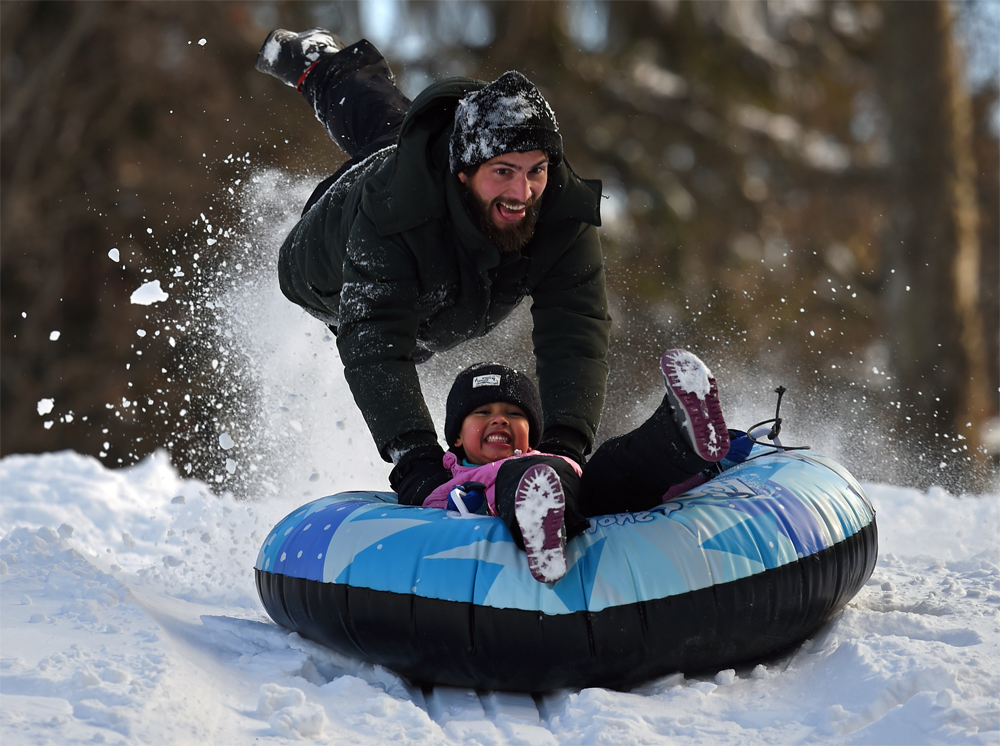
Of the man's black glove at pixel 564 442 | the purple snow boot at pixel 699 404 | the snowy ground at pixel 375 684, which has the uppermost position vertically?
the purple snow boot at pixel 699 404

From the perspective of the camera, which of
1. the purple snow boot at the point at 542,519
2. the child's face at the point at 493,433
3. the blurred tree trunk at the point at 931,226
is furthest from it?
the blurred tree trunk at the point at 931,226

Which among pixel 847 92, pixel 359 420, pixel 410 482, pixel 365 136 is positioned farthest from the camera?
pixel 847 92

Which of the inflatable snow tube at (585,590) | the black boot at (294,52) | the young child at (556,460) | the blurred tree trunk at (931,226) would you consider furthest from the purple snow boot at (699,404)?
the blurred tree trunk at (931,226)

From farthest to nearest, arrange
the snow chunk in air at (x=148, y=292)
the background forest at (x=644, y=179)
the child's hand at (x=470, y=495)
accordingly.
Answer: the background forest at (x=644, y=179), the snow chunk in air at (x=148, y=292), the child's hand at (x=470, y=495)

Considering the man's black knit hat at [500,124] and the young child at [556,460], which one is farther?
the man's black knit hat at [500,124]

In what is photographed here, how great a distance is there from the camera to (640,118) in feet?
41.7

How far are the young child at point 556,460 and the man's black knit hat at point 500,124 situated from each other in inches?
24.7

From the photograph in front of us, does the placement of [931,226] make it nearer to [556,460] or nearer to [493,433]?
[493,433]

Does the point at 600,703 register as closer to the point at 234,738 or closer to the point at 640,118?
the point at 234,738

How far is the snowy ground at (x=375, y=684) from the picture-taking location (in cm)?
178

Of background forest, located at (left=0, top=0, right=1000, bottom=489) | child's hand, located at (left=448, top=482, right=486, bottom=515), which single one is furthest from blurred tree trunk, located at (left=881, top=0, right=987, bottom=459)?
child's hand, located at (left=448, top=482, right=486, bottom=515)

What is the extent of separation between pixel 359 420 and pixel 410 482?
2079mm

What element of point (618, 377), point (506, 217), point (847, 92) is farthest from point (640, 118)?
point (506, 217)

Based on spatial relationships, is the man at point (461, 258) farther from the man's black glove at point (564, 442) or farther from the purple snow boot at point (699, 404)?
the purple snow boot at point (699, 404)
